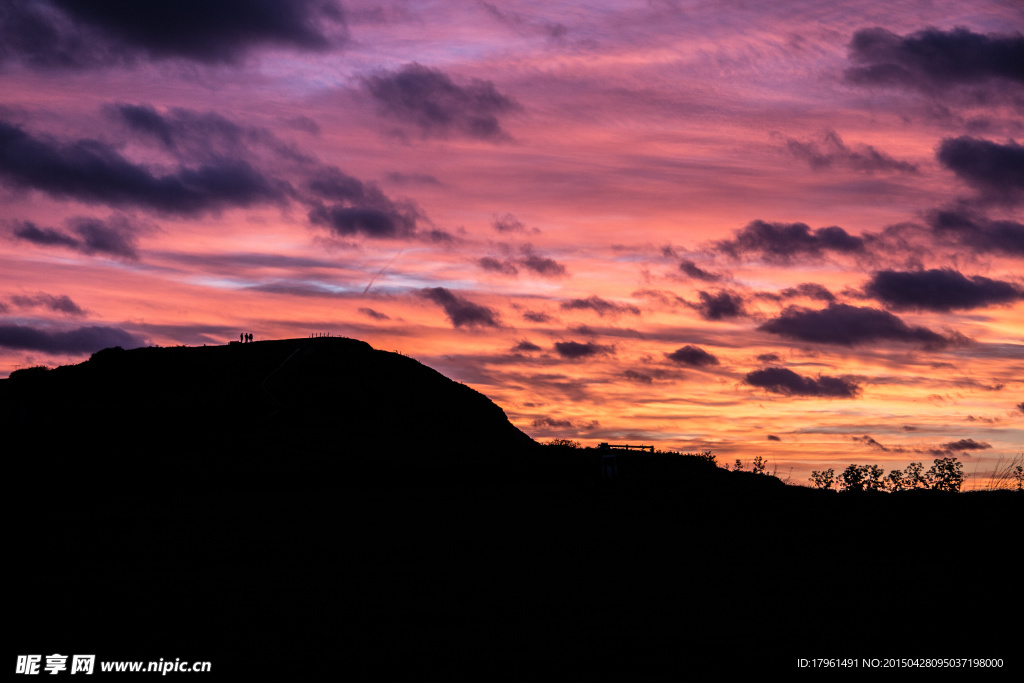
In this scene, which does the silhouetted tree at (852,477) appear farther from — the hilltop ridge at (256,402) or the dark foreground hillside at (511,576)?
the hilltop ridge at (256,402)

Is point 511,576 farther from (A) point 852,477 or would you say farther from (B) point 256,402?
(B) point 256,402

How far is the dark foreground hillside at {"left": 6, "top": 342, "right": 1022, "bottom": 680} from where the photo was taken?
Answer: 13.4 meters

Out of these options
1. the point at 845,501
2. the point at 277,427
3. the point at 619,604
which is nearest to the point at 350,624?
the point at 619,604

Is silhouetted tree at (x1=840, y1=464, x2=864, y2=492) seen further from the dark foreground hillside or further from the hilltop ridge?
the hilltop ridge

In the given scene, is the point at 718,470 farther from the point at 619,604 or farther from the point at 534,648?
the point at 534,648

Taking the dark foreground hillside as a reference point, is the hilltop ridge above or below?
above

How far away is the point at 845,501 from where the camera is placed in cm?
2822

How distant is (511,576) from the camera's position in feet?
65.1

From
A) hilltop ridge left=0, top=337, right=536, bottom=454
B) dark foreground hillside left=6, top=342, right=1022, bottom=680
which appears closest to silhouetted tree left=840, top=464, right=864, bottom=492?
dark foreground hillside left=6, top=342, right=1022, bottom=680

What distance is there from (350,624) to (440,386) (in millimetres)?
65237

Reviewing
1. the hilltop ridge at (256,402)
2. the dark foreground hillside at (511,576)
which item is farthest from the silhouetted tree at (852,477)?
the hilltop ridge at (256,402)

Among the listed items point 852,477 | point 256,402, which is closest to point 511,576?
point 852,477

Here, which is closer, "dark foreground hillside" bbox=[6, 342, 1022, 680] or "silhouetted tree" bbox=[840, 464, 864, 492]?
"dark foreground hillside" bbox=[6, 342, 1022, 680]

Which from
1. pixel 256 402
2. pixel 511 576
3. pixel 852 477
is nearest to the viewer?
pixel 511 576
